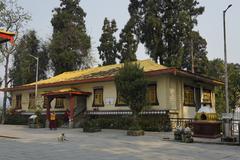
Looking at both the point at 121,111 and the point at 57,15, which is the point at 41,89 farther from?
the point at 57,15

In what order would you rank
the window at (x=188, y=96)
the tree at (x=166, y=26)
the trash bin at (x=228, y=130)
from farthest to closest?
the tree at (x=166, y=26), the window at (x=188, y=96), the trash bin at (x=228, y=130)

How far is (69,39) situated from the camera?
4541 cm

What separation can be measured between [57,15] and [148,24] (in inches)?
600

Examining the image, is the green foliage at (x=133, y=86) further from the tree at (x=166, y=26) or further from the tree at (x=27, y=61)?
the tree at (x=27, y=61)

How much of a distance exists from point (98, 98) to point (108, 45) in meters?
18.5

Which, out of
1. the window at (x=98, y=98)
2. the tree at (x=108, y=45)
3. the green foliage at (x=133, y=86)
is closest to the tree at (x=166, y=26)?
the tree at (x=108, y=45)

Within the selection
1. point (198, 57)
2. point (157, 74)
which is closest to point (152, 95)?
point (157, 74)

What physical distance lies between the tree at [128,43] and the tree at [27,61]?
14.5 meters

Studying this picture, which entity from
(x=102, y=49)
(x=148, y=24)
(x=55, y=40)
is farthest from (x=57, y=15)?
(x=148, y=24)

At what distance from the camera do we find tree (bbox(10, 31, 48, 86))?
4894 centimetres

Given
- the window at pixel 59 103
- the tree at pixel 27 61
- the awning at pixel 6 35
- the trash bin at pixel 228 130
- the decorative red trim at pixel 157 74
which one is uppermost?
the tree at pixel 27 61

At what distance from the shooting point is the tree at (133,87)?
20.4 m

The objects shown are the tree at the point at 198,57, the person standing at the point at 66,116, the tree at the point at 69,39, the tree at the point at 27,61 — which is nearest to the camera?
the person standing at the point at 66,116

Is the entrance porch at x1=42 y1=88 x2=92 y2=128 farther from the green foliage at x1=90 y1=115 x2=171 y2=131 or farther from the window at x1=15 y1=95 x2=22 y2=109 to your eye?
the window at x1=15 y1=95 x2=22 y2=109
